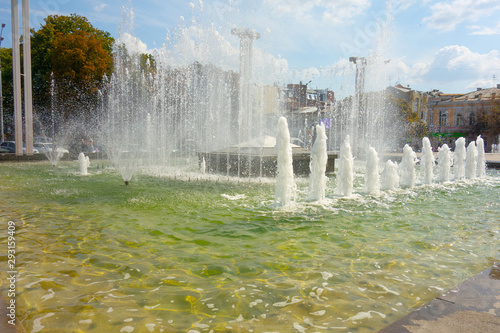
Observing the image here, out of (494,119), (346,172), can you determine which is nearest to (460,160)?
(346,172)

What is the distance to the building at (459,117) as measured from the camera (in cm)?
5512

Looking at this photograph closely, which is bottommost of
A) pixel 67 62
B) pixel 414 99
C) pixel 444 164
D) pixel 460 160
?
pixel 444 164

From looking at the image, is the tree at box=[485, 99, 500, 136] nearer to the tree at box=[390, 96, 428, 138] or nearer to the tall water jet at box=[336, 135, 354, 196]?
the tree at box=[390, 96, 428, 138]

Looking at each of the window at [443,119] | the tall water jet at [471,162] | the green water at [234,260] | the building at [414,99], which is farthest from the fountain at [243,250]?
the building at [414,99]

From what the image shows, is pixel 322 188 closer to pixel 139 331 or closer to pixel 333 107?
pixel 139 331

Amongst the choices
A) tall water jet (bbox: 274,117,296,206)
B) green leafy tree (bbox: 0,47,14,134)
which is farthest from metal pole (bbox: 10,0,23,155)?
tall water jet (bbox: 274,117,296,206)

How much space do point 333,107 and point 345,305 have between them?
48870 mm

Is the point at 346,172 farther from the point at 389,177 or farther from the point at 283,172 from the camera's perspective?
the point at 389,177

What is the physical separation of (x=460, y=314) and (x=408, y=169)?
374 inches

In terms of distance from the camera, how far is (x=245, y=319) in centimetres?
274

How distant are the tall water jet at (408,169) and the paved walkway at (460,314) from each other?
841 centimetres

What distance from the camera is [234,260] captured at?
13.5 feet

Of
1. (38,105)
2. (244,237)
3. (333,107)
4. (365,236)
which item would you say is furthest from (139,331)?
(333,107)

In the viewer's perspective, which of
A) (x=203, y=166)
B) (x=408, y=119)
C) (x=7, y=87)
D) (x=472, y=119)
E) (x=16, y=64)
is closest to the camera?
(x=203, y=166)
